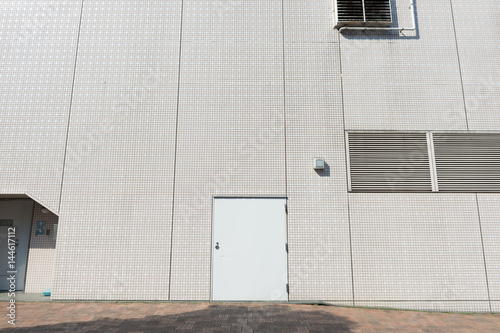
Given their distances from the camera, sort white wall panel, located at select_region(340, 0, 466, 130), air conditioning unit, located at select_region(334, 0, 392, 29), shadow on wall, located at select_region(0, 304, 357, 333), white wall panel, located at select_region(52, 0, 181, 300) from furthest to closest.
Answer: air conditioning unit, located at select_region(334, 0, 392, 29) → white wall panel, located at select_region(340, 0, 466, 130) → white wall panel, located at select_region(52, 0, 181, 300) → shadow on wall, located at select_region(0, 304, 357, 333)

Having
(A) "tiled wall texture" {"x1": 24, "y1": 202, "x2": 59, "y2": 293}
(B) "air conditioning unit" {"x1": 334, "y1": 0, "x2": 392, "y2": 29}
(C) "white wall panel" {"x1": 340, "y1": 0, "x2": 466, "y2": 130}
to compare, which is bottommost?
(A) "tiled wall texture" {"x1": 24, "y1": 202, "x2": 59, "y2": 293}

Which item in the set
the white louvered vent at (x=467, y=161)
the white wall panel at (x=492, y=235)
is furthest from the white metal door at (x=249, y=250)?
the white wall panel at (x=492, y=235)

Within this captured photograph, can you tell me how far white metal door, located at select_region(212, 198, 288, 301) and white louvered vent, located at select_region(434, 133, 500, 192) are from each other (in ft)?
10.8

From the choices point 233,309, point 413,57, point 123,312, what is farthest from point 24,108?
point 413,57

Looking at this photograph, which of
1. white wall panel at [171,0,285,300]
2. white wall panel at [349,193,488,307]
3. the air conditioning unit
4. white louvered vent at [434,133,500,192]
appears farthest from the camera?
the air conditioning unit

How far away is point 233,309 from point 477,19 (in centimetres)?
791

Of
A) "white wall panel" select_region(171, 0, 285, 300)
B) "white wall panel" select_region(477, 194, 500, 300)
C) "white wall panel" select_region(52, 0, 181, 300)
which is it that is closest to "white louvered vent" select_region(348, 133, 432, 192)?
"white wall panel" select_region(477, 194, 500, 300)

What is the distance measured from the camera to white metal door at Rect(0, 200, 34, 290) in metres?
6.28

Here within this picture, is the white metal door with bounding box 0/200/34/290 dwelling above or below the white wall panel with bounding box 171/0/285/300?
below

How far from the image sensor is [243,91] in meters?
6.31

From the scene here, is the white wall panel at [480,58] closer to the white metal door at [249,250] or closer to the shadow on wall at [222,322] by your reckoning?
the white metal door at [249,250]

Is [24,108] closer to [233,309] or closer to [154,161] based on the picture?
[154,161]

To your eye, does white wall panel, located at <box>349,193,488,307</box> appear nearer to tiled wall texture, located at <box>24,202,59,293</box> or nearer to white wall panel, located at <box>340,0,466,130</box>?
white wall panel, located at <box>340,0,466,130</box>

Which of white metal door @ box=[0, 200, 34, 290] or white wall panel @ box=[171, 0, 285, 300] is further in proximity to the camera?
white metal door @ box=[0, 200, 34, 290]
